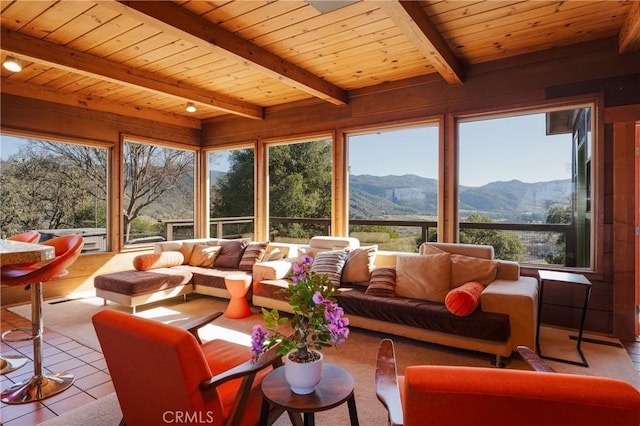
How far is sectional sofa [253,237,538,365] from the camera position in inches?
107

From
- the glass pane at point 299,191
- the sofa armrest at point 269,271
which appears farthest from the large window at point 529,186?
the sofa armrest at point 269,271

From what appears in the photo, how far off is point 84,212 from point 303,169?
3314mm

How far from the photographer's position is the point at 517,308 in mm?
2717

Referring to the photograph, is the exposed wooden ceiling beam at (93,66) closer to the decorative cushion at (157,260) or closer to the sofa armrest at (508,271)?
the decorative cushion at (157,260)

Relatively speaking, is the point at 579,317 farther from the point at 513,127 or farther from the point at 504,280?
the point at 513,127

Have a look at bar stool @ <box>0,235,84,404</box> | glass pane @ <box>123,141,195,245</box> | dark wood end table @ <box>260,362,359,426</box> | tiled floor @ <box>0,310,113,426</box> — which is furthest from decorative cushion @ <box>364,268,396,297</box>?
glass pane @ <box>123,141,195,245</box>

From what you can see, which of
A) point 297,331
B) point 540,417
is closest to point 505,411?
point 540,417

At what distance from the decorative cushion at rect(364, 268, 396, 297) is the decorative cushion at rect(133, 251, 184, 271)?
286cm

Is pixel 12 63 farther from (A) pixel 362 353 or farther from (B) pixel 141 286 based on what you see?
(A) pixel 362 353

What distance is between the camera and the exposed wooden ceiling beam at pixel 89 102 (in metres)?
4.48

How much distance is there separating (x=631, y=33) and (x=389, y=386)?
346 centimetres

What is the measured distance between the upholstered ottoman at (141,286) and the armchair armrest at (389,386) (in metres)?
3.28

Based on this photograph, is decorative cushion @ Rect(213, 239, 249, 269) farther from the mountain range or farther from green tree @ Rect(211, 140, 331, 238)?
the mountain range

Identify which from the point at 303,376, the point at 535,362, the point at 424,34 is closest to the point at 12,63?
the point at 424,34
